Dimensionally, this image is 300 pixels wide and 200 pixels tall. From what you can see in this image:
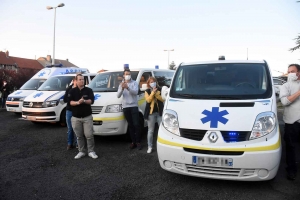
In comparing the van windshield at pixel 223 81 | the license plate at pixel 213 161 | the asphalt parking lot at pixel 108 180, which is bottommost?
the asphalt parking lot at pixel 108 180

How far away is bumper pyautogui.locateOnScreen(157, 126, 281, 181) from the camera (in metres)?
3.07

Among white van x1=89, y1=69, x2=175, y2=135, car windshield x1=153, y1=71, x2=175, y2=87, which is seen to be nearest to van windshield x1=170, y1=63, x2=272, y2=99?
white van x1=89, y1=69, x2=175, y2=135

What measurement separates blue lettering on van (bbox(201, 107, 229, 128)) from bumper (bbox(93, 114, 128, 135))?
2640mm

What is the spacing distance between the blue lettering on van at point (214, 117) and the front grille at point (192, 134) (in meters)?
0.15

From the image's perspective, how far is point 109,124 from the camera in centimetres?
558

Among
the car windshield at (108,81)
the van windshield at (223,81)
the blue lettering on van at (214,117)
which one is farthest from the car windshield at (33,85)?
the blue lettering on van at (214,117)

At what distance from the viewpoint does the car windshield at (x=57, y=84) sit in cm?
885

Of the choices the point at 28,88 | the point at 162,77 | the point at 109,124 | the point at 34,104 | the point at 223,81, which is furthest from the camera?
the point at 28,88

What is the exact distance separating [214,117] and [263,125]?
2.10 ft

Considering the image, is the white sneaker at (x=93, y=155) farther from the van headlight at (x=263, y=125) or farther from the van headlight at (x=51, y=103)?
the van headlight at (x=51, y=103)

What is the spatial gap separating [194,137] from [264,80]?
1602 millimetres

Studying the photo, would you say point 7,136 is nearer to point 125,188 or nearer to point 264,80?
point 125,188

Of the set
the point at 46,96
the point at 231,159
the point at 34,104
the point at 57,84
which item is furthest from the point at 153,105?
the point at 57,84

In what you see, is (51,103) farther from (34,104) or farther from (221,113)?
(221,113)
